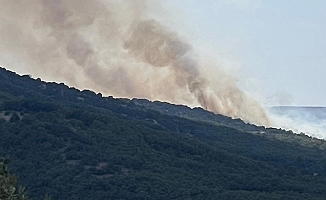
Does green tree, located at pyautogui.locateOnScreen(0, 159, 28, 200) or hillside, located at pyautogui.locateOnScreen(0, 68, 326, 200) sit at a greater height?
hillside, located at pyautogui.locateOnScreen(0, 68, 326, 200)

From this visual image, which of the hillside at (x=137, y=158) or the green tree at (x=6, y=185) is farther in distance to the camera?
the hillside at (x=137, y=158)

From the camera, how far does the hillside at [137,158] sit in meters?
104

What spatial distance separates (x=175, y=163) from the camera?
4697 inches

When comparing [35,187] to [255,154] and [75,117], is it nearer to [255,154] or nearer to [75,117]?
[75,117]

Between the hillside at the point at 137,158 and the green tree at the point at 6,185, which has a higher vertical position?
the hillside at the point at 137,158

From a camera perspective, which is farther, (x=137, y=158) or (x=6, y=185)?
(x=137, y=158)

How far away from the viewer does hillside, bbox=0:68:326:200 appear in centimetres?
10431

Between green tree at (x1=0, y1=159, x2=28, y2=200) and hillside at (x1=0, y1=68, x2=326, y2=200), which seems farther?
hillside at (x1=0, y1=68, x2=326, y2=200)

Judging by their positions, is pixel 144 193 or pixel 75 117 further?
pixel 75 117

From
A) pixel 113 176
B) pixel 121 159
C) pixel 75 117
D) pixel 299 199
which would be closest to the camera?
pixel 299 199

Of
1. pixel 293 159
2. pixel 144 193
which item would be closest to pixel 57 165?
pixel 144 193

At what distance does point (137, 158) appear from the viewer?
390 feet

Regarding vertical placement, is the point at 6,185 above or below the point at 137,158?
below

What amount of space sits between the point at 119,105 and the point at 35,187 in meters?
64.0
